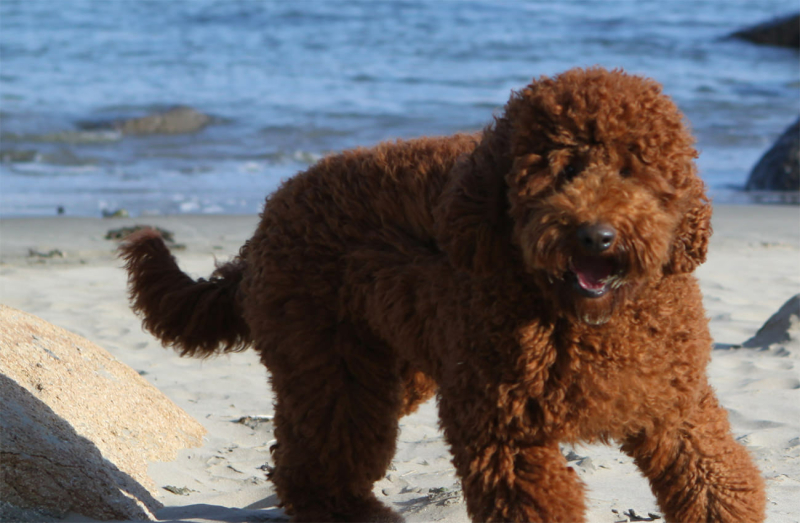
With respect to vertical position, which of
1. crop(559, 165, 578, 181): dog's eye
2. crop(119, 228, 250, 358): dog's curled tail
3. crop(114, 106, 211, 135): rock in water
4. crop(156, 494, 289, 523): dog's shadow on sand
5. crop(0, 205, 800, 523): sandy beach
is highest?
crop(114, 106, 211, 135): rock in water

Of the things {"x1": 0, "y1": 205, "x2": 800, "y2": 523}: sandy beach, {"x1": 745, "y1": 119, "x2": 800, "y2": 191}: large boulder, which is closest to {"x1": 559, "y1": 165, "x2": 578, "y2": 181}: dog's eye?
{"x1": 0, "y1": 205, "x2": 800, "y2": 523}: sandy beach

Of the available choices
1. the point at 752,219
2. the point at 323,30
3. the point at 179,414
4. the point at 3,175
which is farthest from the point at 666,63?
the point at 179,414

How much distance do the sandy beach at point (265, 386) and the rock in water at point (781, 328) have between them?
0.10 m

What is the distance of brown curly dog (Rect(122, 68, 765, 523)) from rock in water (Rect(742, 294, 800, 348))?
2700 mm

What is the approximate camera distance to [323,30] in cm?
3009

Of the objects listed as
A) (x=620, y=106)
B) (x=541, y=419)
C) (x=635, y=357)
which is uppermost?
(x=620, y=106)

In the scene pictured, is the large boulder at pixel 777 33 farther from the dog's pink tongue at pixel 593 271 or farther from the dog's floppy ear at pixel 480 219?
the dog's pink tongue at pixel 593 271

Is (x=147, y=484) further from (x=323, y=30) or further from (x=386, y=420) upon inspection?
(x=323, y=30)

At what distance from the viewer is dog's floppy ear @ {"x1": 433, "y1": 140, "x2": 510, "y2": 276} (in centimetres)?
267

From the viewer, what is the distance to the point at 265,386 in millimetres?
5441

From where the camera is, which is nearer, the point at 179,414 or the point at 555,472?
the point at 555,472

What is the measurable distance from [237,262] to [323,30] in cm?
2714

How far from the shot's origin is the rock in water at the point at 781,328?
557 centimetres

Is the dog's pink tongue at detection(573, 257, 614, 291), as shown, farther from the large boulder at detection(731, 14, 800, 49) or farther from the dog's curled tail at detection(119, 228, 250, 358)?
the large boulder at detection(731, 14, 800, 49)
